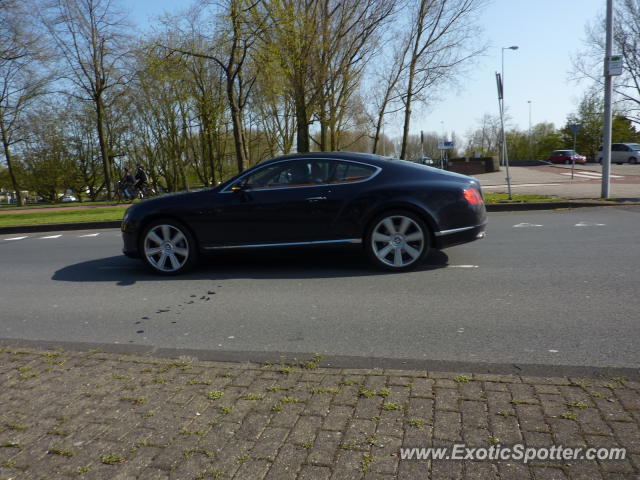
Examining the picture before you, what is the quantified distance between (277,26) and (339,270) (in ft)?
43.6

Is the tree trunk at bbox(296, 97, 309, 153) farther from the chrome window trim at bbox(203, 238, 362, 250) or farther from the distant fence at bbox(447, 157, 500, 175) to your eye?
the distant fence at bbox(447, 157, 500, 175)

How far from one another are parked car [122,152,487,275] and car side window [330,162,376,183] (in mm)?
13

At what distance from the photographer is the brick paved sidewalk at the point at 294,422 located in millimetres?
2242

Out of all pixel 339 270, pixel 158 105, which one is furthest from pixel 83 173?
pixel 339 270

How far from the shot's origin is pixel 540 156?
3511 inches

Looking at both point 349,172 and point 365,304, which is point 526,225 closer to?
point 349,172

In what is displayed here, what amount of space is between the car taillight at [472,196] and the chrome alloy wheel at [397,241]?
760 millimetres

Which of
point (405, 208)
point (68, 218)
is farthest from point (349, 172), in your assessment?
point (68, 218)

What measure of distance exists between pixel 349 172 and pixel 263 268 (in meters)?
1.85

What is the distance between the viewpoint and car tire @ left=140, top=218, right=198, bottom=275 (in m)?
6.72

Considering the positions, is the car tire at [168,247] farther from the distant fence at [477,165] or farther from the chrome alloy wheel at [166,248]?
the distant fence at [477,165]

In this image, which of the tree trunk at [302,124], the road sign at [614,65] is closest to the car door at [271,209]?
the road sign at [614,65]

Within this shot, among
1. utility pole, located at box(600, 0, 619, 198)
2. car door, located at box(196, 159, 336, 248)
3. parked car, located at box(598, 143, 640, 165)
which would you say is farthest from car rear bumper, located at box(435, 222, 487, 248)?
parked car, located at box(598, 143, 640, 165)

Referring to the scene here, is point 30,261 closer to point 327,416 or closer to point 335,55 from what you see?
point 327,416
